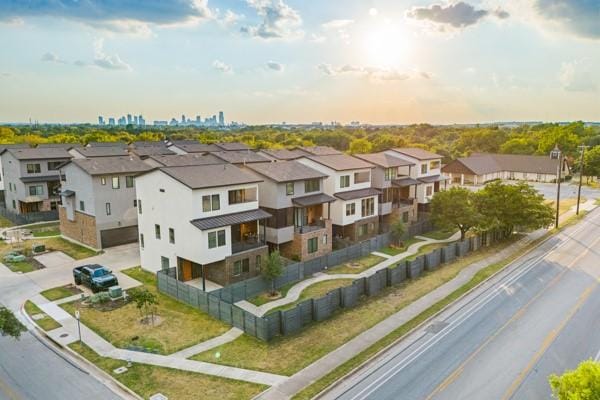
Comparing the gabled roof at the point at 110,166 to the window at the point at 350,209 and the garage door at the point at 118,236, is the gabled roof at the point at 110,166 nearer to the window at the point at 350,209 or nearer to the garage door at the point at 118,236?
the garage door at the point at 118,236

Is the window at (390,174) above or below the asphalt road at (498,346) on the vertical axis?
above

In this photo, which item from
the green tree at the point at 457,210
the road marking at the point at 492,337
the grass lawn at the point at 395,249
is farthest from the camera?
the green tree at the point at 457,210

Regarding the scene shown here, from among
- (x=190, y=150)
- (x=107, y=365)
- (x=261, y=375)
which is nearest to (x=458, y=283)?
(x=261, y=375)

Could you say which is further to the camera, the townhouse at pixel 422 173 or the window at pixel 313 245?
→ the townhouse at pixel 422 173

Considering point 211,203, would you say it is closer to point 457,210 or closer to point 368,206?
point 368,206

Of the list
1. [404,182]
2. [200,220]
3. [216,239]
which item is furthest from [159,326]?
[404,182]

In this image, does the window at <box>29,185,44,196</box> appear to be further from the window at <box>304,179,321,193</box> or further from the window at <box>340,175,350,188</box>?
the window at <box>340,175,350,188</box>

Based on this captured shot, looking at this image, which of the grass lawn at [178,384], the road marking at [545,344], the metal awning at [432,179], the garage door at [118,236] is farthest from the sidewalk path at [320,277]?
the garage door at [118,236]
